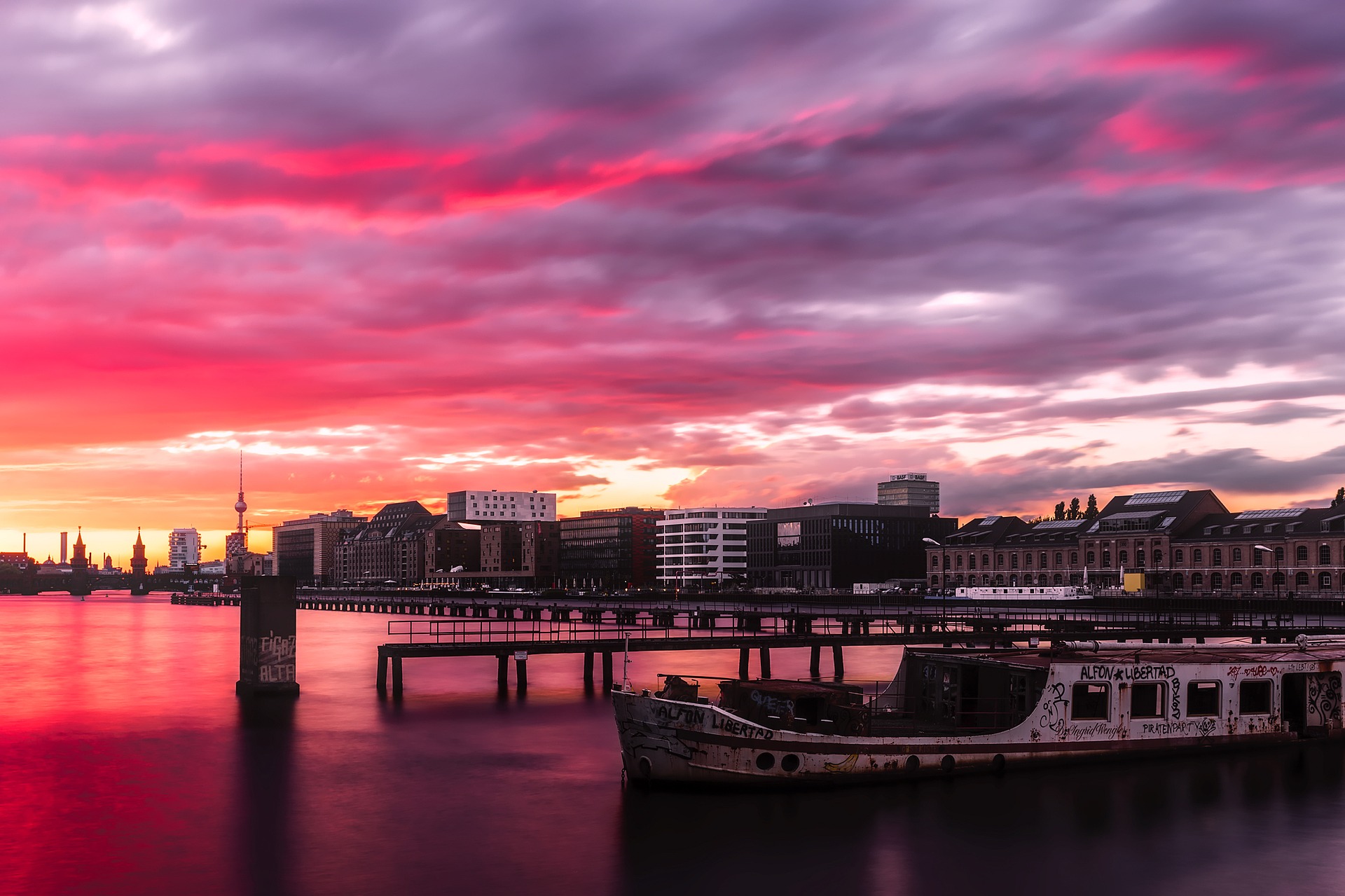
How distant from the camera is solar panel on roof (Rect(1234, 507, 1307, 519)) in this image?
170812 mm

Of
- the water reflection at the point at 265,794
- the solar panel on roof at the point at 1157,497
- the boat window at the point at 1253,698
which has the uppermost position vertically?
the solar panel on roof at the point at 1157,497

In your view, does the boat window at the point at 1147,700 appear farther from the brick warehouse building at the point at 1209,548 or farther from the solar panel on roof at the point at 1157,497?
the solar panel on roof at the point at 1157,497

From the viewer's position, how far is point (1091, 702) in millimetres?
46250

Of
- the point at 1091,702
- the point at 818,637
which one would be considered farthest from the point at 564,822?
the point at 818,637

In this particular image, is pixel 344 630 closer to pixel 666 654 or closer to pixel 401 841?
pixel 666 654

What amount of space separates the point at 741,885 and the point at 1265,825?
20.7m

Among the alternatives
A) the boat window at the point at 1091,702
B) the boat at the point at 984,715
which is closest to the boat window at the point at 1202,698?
the boat at the point at 984,715

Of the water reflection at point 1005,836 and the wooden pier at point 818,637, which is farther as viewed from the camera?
the wooden pier at point 818,637

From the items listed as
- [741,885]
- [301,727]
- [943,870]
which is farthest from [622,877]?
[301,727]

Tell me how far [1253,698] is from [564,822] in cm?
3051

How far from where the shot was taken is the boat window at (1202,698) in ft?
160

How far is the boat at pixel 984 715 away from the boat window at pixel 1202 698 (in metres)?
0.06

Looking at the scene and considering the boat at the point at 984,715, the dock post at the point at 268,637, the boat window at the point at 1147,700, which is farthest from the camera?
the dock post at the point at 268,637

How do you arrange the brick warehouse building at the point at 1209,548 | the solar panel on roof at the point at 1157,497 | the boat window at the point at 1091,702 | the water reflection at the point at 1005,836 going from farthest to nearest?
the solar panel on roof at the point at 1157,497
the brick warehouse building at the point at 1209,548
the boat window at the point at 1091,702
the water reflection at the point at 1005,836
